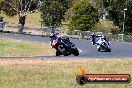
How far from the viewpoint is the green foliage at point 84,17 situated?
238 ft

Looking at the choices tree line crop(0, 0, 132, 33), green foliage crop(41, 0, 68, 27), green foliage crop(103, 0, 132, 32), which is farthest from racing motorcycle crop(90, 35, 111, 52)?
green foliage crop(41, 0, 68, 27)


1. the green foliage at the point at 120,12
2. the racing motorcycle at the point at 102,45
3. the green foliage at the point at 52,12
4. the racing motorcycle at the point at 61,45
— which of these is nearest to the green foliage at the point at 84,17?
the green foliage at the point at 120,12

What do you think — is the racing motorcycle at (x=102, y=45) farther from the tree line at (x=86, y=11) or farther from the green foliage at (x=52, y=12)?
the green foliage at (x=52, y=12)

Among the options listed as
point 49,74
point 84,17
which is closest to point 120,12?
point 84,17

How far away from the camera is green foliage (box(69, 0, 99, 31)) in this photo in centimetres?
7250

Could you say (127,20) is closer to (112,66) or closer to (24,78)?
(112,66)

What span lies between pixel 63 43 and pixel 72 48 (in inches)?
46.0

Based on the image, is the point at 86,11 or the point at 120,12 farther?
the point at 120,12

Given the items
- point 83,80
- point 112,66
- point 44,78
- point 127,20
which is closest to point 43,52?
point 112,66

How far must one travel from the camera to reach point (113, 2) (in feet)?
257

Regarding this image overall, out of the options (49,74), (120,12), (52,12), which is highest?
(120,12)

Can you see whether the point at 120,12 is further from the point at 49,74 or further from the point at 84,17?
the point at 49,74

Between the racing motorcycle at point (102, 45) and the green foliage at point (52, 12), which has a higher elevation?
the green foliage at point (52, 12)

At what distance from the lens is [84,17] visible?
73250 mm
